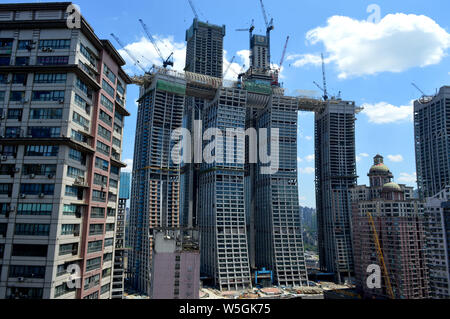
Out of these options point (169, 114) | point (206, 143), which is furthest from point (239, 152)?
point (169, 114)

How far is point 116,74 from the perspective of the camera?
61375mm

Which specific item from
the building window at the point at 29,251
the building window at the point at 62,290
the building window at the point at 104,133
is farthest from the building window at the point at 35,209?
the building window at the point at 104,133

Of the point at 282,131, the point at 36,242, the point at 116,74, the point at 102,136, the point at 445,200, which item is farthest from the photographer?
the point at 282,131

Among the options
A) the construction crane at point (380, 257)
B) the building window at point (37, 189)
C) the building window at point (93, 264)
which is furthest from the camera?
the construction crane at point (380, 257)

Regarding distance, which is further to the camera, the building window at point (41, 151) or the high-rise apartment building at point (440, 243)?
the high-rise apartment building at point (440, 243)

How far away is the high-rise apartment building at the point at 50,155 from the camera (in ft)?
137

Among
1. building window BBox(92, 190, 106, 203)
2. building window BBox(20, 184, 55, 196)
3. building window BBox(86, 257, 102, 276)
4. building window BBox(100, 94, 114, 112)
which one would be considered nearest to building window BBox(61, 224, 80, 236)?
building window BBox(20, 184, 55, 196)

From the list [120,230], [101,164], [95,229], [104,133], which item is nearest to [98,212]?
[95,229]

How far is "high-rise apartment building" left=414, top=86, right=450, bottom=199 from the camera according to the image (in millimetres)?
186500

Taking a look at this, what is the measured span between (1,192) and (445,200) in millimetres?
116529

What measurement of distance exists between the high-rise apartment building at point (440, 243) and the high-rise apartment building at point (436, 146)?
96.6 meters

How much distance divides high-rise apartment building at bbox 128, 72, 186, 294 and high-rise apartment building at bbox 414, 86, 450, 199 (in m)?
151

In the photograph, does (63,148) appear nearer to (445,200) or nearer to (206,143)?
(445,200)

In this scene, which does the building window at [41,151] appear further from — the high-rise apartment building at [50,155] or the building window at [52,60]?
the building window at [52,60]
